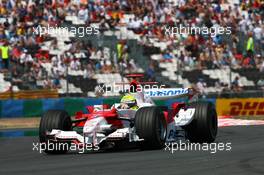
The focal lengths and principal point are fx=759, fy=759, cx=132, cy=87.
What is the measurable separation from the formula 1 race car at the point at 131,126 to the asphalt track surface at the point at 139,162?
25 centimetres

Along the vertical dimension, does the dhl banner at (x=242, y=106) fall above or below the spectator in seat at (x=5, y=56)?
below

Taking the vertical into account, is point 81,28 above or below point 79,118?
above

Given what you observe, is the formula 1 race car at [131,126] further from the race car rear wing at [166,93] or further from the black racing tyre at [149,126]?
the race car rear wing at [166,93]

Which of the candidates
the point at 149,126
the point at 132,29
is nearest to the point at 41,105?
the point at 132,29

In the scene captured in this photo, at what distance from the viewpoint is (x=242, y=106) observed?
1126 inches

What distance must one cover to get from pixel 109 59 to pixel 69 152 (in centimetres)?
1427

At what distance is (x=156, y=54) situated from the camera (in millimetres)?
30266

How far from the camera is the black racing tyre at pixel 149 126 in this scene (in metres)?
13.4

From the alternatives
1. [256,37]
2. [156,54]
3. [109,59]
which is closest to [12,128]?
[109,59]

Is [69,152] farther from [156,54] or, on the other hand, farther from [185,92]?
[156,54]

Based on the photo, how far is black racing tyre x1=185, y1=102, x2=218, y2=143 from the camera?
15391 mm

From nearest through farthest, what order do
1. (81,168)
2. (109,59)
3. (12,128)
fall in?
(81,168)
(12,128)
(109,59)

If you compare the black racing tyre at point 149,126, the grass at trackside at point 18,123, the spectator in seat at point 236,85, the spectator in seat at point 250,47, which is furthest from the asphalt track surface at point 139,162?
the spectator in seat at point 250,47

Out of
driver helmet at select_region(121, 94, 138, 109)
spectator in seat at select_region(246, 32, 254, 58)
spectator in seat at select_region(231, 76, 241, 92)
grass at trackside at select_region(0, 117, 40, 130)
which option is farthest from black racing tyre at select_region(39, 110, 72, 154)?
spectator in seat at select_region(246, 32, 254, 58)
